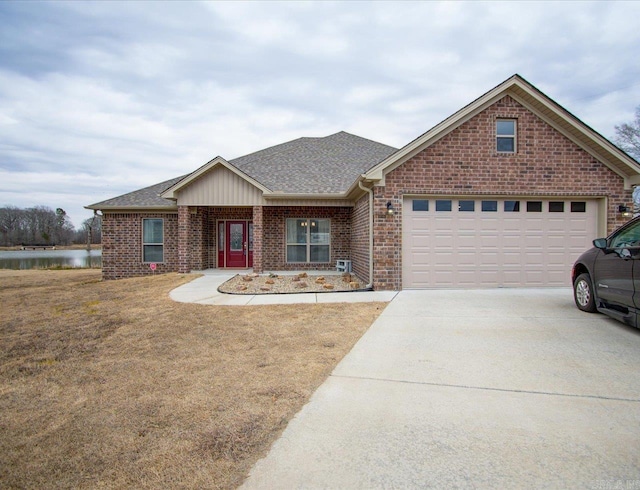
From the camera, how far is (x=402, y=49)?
50.2 ft

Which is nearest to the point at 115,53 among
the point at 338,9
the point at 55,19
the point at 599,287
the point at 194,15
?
the point at 55,19

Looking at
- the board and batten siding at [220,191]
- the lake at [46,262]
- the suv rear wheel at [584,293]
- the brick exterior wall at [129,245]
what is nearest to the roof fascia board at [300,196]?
the board and batten siding at [220,191]

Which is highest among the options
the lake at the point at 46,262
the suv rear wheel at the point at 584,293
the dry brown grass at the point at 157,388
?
the suv rear wheel at the point at 584,293

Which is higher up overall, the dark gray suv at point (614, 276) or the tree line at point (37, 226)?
the tree line at point (37, 226)

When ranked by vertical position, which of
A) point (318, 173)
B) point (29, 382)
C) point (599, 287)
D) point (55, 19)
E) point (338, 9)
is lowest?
point (29, 382)

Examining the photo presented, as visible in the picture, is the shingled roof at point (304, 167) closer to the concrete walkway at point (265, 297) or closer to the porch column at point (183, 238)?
the porch column at point (183, 238)

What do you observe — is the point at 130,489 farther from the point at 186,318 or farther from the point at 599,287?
the point at 599,287

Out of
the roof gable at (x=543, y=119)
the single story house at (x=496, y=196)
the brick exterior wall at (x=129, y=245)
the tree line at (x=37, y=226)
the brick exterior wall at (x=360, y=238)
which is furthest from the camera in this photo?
the tree line at (x=37, y=226)

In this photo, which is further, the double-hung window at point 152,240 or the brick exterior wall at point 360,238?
the double-hung window at point 152,240

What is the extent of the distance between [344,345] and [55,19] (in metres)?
12.4

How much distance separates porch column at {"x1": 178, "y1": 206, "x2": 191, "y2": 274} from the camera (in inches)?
539

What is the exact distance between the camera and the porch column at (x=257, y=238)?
1377cm

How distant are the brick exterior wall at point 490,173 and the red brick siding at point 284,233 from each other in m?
5.29

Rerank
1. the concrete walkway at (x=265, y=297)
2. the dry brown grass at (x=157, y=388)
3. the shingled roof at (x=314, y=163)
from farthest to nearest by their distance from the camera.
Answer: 1. the shingled roof at (x=314, y=163)
2. the concrete walkway at (x=265, y=297)
3. the dry brown grass at (x=157, y=388)
